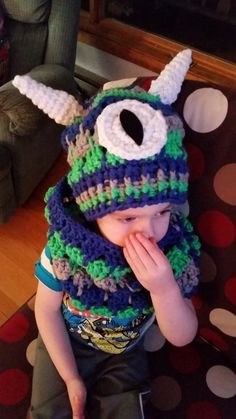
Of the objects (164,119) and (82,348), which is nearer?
(164,119)

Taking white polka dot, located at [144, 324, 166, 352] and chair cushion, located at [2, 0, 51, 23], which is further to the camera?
chair cushion, located at [2, 0, 51, 23]

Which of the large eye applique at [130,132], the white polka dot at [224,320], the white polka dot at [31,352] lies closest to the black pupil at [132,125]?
the large eye applique at [130,132]

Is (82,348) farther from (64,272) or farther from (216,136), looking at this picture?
(216,136)

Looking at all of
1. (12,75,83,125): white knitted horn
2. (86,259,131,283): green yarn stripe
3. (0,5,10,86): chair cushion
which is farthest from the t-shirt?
(0,5,10,86): chair cushion

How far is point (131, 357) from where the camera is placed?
0.83 m

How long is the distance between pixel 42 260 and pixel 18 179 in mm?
758

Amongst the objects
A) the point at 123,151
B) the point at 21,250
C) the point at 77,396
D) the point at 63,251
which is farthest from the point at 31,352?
the point at 21,250

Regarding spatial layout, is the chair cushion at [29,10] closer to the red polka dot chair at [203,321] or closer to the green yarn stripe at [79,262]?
the red polka dot chair at [203,321]

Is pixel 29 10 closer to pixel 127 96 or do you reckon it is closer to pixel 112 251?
pixel 127 96

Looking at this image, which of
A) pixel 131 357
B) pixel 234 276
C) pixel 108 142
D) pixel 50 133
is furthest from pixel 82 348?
pixel 50 133

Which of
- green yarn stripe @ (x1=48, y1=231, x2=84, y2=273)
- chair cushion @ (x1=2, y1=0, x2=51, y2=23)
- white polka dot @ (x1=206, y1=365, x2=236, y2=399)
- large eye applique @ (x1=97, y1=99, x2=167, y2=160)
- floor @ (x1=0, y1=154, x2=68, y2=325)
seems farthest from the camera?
chair cushion @ (x1=2, y1=0, x2=51, y2=23)

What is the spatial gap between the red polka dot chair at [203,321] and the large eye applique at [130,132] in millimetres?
160

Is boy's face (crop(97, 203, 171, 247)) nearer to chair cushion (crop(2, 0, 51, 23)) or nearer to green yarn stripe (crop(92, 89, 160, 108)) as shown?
green yarn stripe (crop(92, 89, 160, 108))

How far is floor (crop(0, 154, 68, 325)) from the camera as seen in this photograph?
135cm
